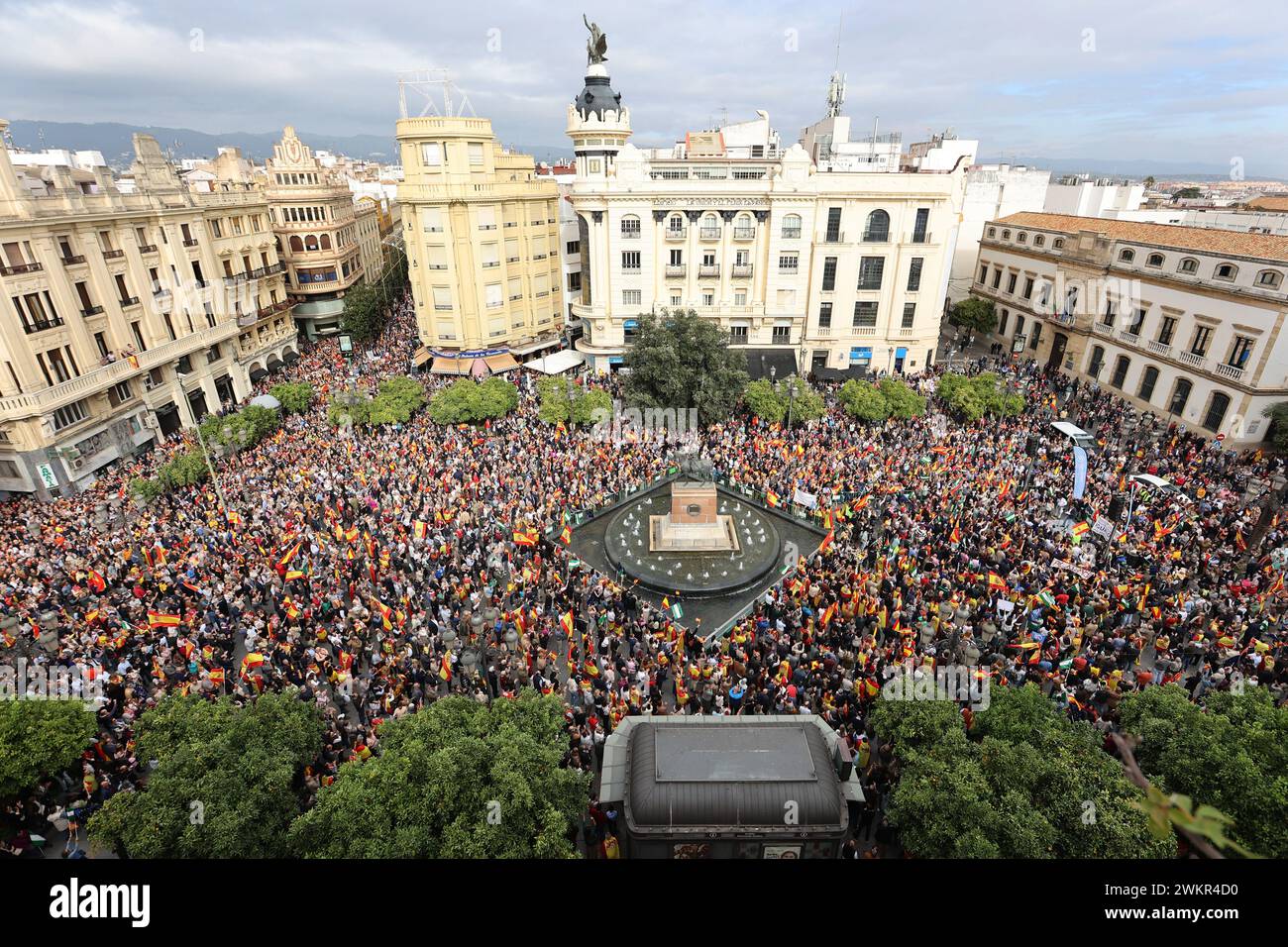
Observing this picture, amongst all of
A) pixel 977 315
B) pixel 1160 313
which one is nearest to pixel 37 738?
pixel 1160 313

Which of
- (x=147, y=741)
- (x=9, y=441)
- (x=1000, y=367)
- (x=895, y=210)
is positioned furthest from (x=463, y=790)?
(x=1000, y=367)

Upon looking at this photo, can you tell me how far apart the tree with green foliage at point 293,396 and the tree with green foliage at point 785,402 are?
2585cm

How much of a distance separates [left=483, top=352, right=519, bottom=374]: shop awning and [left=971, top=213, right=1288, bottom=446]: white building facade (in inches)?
1499

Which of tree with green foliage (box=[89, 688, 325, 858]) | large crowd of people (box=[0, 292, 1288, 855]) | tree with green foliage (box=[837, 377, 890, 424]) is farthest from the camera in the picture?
tree with green foliage (box=[837, 377, 890, 424])

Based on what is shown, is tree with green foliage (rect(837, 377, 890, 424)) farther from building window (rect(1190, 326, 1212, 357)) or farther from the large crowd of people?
building window (rect(1190, 326, 1212, 357))

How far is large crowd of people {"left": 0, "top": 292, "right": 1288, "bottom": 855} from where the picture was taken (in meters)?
17.7

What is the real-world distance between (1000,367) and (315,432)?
4461 cm

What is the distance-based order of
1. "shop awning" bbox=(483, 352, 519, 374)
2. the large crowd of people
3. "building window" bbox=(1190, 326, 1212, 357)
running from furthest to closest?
"shop awning" bbox=(483, 352, 519, 374) < "building window" bbox=(1190, 326, 1212, 357) < the large crowd of people

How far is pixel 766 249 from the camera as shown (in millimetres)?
41938

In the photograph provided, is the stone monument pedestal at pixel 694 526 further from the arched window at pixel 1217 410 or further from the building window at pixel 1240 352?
the building window at pixel 1240 352

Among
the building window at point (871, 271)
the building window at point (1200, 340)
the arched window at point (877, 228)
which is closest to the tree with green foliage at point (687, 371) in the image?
the building window at point (871, 271)

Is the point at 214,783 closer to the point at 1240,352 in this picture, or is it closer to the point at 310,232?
the point at 1240,352

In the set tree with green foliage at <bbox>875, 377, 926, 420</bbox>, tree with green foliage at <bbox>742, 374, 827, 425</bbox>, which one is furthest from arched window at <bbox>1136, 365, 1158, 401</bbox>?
tree with green foliage at <bbox>742, 374, 827, 425</bbox>
